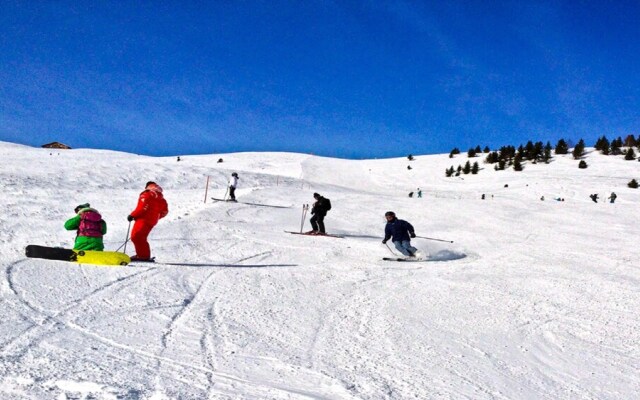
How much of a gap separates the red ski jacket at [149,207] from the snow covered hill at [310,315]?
966 millimetres

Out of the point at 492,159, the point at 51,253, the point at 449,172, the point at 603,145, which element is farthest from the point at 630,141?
the point at 51,253

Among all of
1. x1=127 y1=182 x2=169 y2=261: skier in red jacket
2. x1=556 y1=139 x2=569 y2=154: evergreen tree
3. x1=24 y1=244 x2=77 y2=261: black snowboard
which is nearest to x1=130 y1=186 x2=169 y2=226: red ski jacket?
x1=127 y1=182 x2=169 y2=261: skier in red jacket

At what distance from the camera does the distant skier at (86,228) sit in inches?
340

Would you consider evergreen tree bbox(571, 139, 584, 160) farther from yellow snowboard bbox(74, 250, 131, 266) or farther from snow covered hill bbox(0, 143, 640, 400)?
yellow snowboard bbox(74, 250, 131, 266)

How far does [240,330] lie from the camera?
17.6 ft

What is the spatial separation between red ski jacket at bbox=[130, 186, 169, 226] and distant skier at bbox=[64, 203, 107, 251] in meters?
0.67

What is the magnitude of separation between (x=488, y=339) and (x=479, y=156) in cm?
5456

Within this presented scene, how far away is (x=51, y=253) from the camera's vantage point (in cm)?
816

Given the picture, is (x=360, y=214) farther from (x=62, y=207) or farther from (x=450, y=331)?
(x=450, y=331)

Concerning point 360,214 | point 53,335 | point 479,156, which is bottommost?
point 53,335

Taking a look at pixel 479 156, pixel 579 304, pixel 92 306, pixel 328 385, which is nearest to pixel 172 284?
pixel 92 306

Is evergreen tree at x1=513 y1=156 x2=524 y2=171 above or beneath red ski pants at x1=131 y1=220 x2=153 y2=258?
above

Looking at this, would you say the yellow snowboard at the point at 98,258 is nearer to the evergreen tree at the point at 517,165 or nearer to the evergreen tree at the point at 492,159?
the evergreen tree at the point at 517,165

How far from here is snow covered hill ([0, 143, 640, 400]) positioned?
3.97 meters
